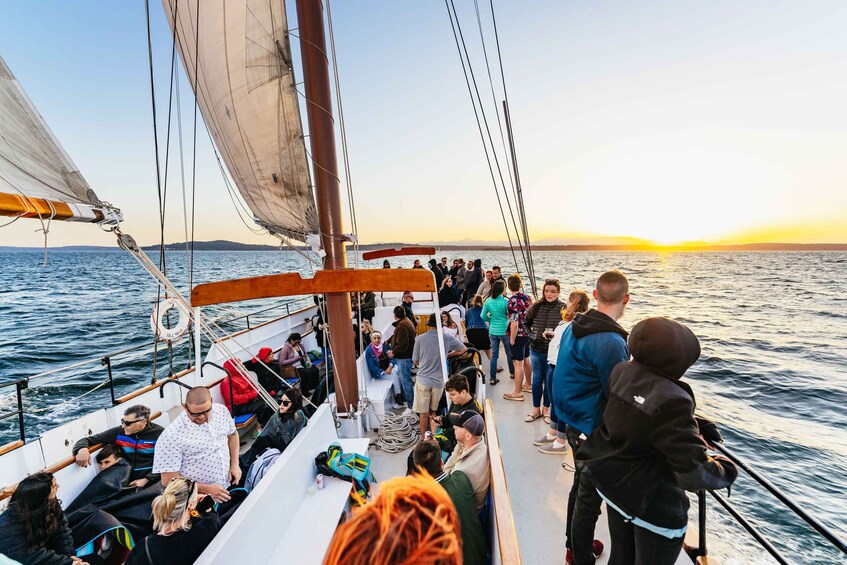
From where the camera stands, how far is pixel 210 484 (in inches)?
105

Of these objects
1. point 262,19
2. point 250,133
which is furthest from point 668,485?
point 262,19

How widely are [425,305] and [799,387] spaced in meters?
A: 10.4

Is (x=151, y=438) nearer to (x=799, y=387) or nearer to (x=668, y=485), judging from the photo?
(x=668, y=485)

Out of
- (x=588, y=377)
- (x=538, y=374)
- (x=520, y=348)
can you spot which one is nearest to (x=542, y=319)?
(x=538, y=374)

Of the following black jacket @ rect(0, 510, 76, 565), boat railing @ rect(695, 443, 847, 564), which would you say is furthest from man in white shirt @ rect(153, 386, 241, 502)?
boat railing @ rect(695, 443, 847, 564)

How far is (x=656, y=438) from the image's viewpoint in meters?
1.40

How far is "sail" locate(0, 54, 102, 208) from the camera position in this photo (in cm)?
204

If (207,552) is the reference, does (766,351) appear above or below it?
below

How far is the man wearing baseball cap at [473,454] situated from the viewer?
6.79 ft

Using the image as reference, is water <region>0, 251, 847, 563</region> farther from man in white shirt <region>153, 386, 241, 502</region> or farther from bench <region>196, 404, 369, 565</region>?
bench <region>196, 404, 369, 565</region>

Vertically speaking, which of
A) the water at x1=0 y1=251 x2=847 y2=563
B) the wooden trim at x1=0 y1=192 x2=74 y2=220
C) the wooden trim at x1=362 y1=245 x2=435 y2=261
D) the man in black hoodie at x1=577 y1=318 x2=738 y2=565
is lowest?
the water at x1=0 y1=251 x2=847 y2=563

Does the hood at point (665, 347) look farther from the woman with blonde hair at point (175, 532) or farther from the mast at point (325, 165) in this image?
the mast at point (325, 165)

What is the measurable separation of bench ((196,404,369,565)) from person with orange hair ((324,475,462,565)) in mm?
1753

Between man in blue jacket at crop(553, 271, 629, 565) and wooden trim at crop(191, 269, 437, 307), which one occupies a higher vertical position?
wooden trim at crop(191, 269, 437, 307)
